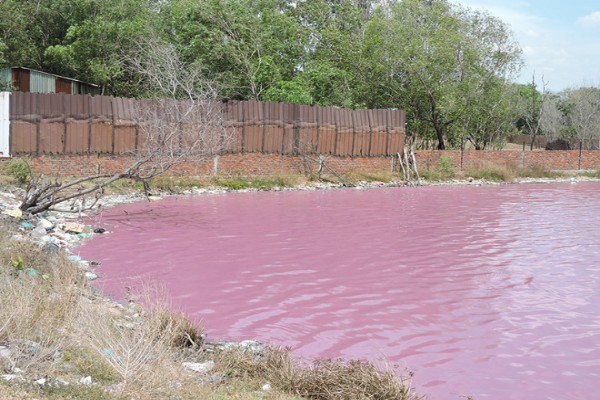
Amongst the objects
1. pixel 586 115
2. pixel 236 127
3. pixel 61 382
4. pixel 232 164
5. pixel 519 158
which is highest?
pixel 586 115

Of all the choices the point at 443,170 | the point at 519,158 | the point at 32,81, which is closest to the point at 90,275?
the point at 32,81

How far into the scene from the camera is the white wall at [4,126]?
19.0 m

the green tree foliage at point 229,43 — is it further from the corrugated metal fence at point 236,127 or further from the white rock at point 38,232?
the white rock at point 38,232

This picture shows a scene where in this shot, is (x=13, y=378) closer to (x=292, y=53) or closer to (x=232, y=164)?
(x=232, y=164)

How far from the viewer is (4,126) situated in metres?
19.0

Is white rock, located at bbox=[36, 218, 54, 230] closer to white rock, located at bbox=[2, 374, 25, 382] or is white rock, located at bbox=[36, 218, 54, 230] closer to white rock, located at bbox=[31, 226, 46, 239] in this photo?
white rock, located at bbox=[31, 226, 46, 239]

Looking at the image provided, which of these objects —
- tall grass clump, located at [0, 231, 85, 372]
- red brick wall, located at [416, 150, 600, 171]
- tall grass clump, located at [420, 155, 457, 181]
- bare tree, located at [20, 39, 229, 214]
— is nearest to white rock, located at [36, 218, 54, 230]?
bare tree, located at [20, 39, 229, 214]

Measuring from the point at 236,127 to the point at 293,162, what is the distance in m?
2.64

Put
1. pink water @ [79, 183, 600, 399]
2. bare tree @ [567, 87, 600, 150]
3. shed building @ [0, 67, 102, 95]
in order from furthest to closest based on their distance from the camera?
bare tree @ [567, 87, 600, 150] → shed building @ [0, 67, 102, 95] → pink water @ [79, 183, 600, 399]

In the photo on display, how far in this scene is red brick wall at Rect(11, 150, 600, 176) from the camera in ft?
65.8

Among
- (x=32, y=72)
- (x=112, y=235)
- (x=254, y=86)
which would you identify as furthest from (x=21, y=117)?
(x=254, y=86)

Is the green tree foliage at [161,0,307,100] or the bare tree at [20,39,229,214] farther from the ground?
the green tree foliage at [161,0,307,100]

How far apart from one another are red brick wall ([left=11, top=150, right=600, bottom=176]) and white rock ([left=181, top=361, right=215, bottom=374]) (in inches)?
599

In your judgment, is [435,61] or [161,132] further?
[435,61]
